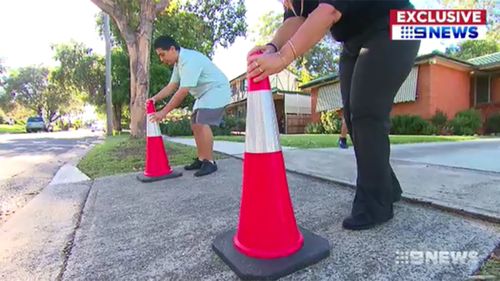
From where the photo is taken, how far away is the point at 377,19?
1742mm

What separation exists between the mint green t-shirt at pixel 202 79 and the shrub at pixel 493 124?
580 inches

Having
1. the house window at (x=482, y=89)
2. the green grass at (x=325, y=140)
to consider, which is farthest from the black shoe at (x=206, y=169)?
the house window at (x=482, y=89)

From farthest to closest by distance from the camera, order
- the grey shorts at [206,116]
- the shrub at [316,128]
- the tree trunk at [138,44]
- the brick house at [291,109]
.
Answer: the brick house at [291,109]
the shrub at [316,128]
the tree trunk at [138,44]
the grey shorts at [206,116]

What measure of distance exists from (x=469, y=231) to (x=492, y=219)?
234 millimetres

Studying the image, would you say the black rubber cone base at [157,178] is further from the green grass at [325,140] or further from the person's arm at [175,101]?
the green grass at [325,140]

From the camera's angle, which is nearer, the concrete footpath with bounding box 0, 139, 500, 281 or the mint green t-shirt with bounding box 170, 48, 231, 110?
the concrete footpath with bounding box 0, 139, 500, 281

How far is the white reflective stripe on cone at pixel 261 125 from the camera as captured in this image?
5.09 ft

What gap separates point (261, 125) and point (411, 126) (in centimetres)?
1379

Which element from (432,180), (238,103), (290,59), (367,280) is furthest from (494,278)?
(238,103)

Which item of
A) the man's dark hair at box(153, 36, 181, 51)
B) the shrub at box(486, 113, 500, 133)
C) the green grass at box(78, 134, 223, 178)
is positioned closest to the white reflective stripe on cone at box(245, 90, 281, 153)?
the man's dark hair at box(153, 36, 181, 51)

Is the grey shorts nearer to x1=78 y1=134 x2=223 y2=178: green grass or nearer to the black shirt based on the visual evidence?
x1=78 y1=134 x2=223 y2=178: green grass

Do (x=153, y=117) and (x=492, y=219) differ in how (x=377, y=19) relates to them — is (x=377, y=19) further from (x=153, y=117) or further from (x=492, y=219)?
(x=153, y=117)

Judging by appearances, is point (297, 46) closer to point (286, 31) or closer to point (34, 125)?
point (286, 31)

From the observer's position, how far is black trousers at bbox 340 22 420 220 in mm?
1736
